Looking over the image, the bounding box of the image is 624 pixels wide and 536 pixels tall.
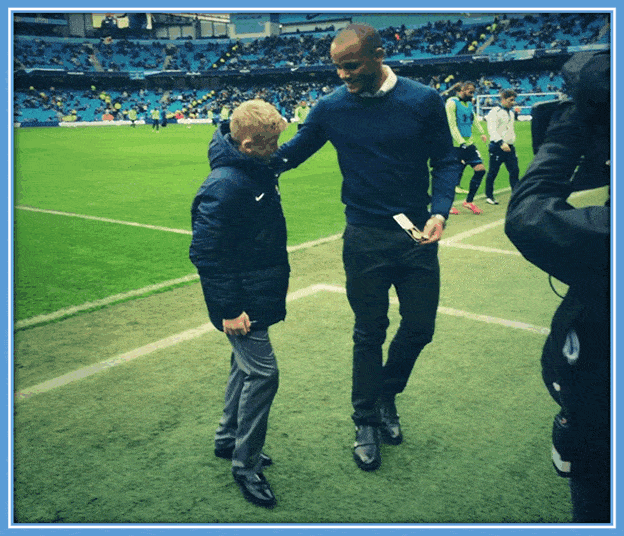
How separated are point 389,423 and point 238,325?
122 cm

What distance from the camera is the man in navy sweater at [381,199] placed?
3025mm

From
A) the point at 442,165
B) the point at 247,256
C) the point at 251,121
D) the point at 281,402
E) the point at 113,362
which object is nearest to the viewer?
the point at 251,121

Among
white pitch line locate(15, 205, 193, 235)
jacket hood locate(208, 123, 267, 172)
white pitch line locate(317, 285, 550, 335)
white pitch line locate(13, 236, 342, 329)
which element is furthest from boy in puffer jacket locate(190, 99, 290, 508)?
white pitch line locate(15, 205, 193, 235)

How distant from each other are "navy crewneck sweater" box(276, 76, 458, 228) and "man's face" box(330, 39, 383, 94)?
0.42 ft

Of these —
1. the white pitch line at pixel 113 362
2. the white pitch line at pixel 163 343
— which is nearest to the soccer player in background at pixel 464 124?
the white pitch line at pixel 163 343

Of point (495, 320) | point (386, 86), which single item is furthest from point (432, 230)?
point (495, 320)

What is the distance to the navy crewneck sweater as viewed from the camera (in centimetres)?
302

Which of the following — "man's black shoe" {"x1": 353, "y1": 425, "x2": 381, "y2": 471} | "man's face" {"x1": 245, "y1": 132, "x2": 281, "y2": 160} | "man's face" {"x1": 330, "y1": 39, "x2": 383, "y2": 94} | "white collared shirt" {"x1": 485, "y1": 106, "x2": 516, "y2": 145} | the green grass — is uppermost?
"man's face" {"x1": 330, "y1": 39, "x2": 383, "y2": 94}

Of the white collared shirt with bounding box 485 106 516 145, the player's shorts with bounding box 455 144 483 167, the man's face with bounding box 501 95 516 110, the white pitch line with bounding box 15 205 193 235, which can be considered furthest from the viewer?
the man's face with bounding box 501 95 516 110

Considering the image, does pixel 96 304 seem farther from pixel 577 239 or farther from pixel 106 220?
pixel 577 239

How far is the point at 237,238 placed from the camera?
8.69 ft

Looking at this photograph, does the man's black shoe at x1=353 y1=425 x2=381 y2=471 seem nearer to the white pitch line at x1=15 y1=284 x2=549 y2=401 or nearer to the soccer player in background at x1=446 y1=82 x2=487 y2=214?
the white pitch line at x1=15 y1=284 x2=549 y2=401

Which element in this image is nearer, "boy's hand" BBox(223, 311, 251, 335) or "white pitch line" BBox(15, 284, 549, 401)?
"boy's hand" BBox(223, 311, 251, 335)

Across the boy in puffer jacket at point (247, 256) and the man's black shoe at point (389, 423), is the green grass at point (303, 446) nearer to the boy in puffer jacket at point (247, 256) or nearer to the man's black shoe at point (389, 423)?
the man's black shoe at point (389, 423)
